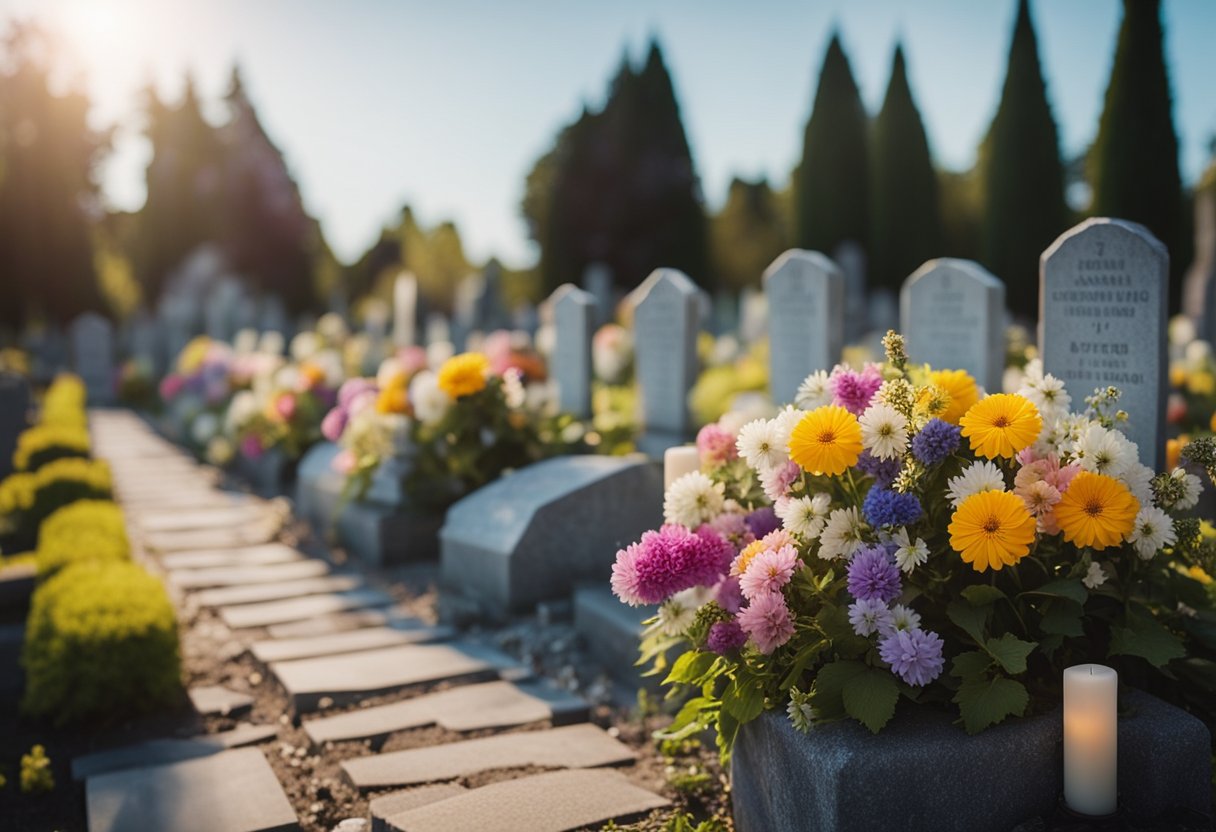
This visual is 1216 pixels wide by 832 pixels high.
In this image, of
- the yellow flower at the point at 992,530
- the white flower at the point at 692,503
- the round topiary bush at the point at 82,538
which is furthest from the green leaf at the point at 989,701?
the round topiary bush at the point at 82,538

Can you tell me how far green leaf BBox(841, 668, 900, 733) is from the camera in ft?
7.74

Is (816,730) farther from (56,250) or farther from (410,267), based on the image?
(410,267)

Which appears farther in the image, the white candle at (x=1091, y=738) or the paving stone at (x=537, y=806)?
the paving stone at (x=537, y=806)

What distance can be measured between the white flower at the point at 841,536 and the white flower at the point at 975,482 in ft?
0.79

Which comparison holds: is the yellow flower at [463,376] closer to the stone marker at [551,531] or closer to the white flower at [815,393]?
the stone marker at [551,531]

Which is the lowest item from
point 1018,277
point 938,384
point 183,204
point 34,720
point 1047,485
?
point 34,720

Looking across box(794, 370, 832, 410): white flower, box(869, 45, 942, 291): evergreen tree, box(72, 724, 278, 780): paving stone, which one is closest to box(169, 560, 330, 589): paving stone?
box(72, 724, 278, 780): paving stone

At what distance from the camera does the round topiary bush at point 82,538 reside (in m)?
4.73

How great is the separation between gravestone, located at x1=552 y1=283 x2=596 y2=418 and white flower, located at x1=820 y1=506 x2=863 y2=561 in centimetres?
508

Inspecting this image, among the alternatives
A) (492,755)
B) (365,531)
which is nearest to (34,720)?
(492,755)

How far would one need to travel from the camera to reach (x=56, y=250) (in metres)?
31.2

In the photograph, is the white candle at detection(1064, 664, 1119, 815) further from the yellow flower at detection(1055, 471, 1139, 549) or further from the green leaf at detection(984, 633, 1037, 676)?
the yellow flower at detection(1055, 471, 1139, 549)

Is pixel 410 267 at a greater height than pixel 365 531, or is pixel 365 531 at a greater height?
pixel 410 267

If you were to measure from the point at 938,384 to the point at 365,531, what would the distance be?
13.9 ft
